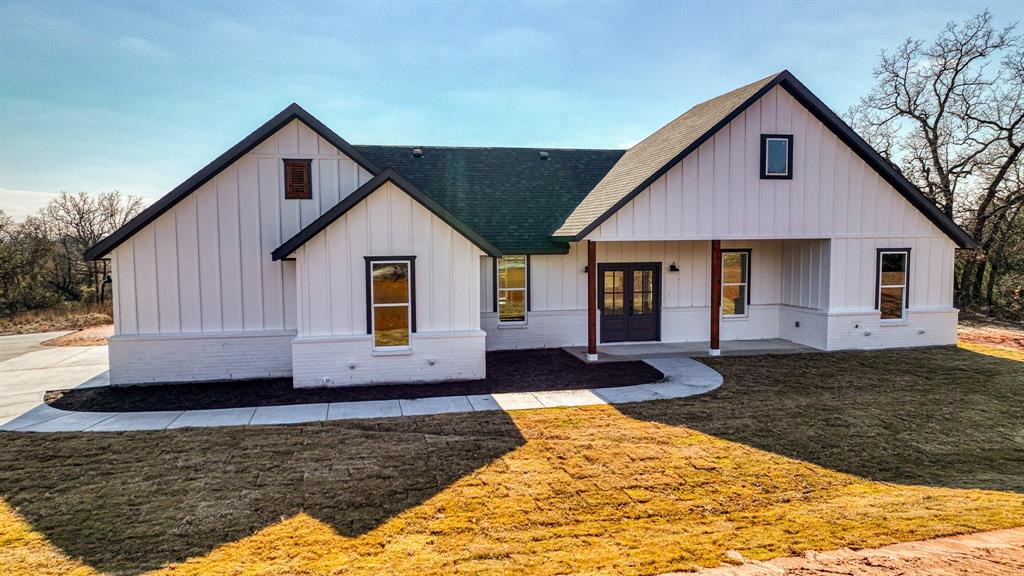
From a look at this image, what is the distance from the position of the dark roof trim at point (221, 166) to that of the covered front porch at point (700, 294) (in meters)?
7.61

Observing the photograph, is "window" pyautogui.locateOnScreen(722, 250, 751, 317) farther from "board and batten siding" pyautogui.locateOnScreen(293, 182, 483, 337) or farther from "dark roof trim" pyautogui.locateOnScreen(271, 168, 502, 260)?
"dark roof trim" pyautogui.locateOnScreen(271, 168, 502, 260)

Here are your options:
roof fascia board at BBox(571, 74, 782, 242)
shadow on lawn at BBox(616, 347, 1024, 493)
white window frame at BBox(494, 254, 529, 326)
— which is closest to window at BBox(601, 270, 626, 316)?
white window frame at BBox(494, 254, 529, 326)

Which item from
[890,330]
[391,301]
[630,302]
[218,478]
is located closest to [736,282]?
[630,302]

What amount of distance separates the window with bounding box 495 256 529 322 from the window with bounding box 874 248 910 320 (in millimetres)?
9886

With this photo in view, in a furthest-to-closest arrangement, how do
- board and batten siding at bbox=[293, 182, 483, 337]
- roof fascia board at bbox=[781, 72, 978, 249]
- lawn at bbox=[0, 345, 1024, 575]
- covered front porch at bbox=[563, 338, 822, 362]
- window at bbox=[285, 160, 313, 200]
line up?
covered front porch at bbox=[563, 338, 822, 362], roof fascia board at bbox=[781, 72, 978, 249], window at bbox=[285, 160, 313, 200], board and batten siding at bbox=[293, 182, 483, 337], lawn at bbox=[0, 345, 1024, 575]

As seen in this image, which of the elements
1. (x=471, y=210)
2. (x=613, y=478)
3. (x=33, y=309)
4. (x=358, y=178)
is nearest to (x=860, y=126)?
(x=471, y=210)

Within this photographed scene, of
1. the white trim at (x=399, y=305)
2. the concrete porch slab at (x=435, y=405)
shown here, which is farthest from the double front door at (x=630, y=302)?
the concrete porch slab at (x=435, y=405)

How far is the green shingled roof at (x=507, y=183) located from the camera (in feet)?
56.1

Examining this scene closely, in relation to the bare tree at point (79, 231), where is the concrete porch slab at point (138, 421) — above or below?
below

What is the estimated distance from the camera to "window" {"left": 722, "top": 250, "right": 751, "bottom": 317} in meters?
17.7

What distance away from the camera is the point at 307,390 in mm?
12234

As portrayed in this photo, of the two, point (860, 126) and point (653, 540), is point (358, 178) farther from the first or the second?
point (860, 126)

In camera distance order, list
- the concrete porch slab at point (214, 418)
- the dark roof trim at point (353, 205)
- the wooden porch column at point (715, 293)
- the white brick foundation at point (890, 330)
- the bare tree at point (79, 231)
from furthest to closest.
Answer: the bare tree at point (79, 231)
the white brick foundation at point (890, 330)
the wooden porch column at point (715, 293)
the dark roof trim at point (353, 205)
the concrete porch slab at point (214, 418)

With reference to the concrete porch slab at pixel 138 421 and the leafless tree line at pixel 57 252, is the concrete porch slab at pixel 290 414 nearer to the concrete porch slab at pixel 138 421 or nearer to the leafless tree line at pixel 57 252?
the concrete porch slab at pixel 138 421
